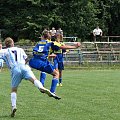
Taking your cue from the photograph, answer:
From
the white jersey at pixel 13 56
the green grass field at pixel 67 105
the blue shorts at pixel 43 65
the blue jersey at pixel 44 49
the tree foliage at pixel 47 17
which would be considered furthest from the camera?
the tree foliage at pixel 47 17

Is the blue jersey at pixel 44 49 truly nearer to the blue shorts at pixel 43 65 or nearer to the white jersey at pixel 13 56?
the blue shorts at pixel 43 65

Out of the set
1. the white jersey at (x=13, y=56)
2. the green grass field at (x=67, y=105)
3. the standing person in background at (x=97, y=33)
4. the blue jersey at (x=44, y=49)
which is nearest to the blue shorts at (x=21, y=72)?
the white jersey at (x=13, y=56)

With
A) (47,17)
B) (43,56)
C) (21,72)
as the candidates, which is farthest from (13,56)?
(47,17)

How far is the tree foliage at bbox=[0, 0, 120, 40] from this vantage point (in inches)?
1945

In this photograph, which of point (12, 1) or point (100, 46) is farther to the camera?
point (12, 1)

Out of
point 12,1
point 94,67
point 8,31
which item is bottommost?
point 94,67

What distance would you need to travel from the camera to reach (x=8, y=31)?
50500mm

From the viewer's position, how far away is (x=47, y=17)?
161 ft

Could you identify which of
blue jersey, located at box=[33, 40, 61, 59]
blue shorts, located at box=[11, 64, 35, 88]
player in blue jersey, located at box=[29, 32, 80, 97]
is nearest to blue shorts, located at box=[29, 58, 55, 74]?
player in blue jersey, located at box=[29, 32, 80, 97]

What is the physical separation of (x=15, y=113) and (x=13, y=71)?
107 cm

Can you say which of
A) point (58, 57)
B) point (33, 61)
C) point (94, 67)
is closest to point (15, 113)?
point (33, 61)

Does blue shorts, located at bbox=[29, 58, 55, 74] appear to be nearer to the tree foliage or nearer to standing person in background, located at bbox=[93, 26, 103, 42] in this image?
standing person in background, located at bbox=[93, 26, 103, 42]

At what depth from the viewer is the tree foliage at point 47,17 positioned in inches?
1945

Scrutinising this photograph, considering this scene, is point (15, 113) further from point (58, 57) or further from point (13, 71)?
point (58, 57)
